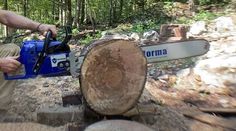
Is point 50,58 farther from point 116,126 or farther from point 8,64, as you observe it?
point 116,126

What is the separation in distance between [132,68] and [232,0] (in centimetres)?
Result: 989

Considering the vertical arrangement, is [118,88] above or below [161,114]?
above

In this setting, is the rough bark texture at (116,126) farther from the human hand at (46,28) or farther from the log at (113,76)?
the human hand at (46,28)

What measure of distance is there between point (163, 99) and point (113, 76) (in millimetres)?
1108

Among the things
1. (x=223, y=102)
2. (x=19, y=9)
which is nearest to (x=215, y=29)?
(x=223, y=102)

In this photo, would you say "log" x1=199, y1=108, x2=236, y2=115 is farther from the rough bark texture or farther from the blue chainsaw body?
the blue chainsaw body

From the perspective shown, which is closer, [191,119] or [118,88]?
[118,88]

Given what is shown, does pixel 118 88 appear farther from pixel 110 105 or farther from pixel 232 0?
pixel 232 0

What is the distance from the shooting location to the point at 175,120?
146 inches

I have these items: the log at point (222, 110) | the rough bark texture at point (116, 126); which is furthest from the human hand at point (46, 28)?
the log at point (222, 110)

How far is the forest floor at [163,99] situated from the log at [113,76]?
311 mm

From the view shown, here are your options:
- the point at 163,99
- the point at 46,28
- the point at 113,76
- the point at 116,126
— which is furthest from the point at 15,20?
the point at 163,99

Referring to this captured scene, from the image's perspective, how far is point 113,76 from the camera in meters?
3.49

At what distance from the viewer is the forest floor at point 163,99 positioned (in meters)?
3.66
